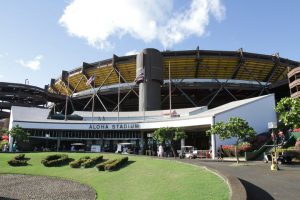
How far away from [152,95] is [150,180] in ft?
171

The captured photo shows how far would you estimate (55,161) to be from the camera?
33938 mm

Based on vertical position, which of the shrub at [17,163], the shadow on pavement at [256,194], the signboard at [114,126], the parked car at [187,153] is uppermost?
the signboard at [114,126]

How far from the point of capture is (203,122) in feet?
164

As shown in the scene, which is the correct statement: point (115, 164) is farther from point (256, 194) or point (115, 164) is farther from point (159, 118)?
point (159, 118)

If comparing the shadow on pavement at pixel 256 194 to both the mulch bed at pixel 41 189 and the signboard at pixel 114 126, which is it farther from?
the signboard at pixel 114 126

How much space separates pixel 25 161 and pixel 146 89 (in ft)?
130

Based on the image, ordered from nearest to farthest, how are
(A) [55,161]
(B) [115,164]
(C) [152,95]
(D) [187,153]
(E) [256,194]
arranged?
(E) [256,194] → (B) [115,164] → (A) [55,161] → (D) [187,153] → (C) [152,95]

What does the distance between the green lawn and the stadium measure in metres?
24.3

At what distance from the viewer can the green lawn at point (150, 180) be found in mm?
15309

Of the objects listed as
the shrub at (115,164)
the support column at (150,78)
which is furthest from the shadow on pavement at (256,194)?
the support column at (150,78)

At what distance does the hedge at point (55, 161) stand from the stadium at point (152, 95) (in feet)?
73.7

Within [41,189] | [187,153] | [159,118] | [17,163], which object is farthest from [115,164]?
[159,118]

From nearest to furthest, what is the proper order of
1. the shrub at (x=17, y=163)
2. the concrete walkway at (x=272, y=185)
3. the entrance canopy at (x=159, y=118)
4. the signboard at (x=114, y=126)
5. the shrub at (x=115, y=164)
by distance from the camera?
the concrete walkway at (x=272, y=185)
the shrub at (x=115, y=164)
the shrub at (x=17, y=163)
the entrance canopy at (x=159, y=118)
the signboard at (x=114, y=126)

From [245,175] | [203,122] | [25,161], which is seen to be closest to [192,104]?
[203,122]
